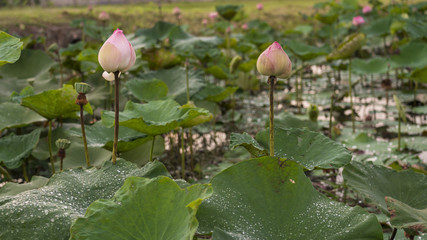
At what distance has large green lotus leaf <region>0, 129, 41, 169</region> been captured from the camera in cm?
138

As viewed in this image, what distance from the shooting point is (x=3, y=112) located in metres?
1.58

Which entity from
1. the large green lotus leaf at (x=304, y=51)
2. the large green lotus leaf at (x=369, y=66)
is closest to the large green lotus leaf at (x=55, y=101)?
the large green lotus leaf at (x=304, y=51)

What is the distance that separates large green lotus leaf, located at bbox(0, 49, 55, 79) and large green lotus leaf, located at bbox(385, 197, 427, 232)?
2014 millimetres

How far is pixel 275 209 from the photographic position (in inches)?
30.9

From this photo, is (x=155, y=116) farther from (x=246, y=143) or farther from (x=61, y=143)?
(x=246, y=143)

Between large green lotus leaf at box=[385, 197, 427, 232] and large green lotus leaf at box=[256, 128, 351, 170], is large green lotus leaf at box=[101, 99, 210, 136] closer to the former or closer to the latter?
large green lotus leaf at box=[256, 128, 351, 170]

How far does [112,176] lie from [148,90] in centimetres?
105

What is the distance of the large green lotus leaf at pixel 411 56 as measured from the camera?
284cm

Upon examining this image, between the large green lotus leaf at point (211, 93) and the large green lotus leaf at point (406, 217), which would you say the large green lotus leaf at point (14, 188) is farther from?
the large green lotus leaf at point (211, 93)

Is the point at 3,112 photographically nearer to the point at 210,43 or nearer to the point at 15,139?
the point at 15,139

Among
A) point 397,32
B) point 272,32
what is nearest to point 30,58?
point 397,32

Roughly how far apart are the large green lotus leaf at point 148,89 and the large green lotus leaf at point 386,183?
102cm

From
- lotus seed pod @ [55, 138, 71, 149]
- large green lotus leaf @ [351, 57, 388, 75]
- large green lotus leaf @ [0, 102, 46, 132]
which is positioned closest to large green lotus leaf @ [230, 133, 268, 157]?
lotus seed pod @ [55, 138, 71, 149]

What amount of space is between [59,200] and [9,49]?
0.44m
